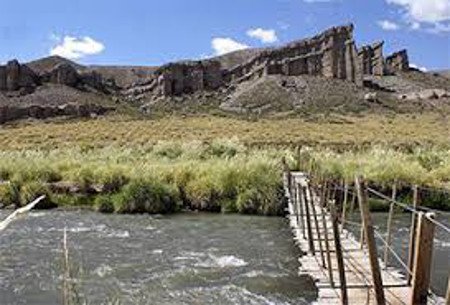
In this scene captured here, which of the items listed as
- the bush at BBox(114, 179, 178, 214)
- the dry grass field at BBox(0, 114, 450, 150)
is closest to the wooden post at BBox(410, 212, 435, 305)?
the bush at BBox(114, 179, 178, 214)

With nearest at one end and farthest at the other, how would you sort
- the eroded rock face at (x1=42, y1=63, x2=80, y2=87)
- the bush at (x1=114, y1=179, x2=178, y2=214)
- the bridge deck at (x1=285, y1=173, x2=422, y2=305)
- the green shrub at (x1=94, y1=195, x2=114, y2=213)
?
1. the bridge deck at (x1=285, y1=173, x2=422, y2=305)
2. the bush at (x1=114, y1=179, x2=178, y2=214)
3. the green shrub at (x1=94, y1=195, x2=114, y2=213)
4. the eroded rock face at (x1=42, y1=63, x2=80, y2=87)

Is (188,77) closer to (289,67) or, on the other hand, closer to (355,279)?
(289,67)

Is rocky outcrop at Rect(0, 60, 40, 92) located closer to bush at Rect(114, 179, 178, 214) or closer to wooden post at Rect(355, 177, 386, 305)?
bush at Rect(114, 179, 178, 214)

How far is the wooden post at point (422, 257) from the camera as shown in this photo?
603cm

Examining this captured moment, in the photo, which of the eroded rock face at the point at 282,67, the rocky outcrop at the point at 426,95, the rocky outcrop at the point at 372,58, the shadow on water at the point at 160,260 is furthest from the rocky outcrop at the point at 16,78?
the shadow on water at the point at 160,260

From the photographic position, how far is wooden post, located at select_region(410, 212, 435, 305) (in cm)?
603

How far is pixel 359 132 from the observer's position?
62.2 metres

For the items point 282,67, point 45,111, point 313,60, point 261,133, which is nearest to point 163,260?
point 261,133

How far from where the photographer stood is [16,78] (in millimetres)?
125750

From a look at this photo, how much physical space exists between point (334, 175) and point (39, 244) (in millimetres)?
11850

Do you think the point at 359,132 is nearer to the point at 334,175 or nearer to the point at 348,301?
the point at 334,175

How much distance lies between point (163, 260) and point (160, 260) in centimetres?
7

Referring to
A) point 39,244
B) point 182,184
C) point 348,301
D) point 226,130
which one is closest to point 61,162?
point 182,184

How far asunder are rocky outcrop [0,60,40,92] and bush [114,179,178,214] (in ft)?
336
